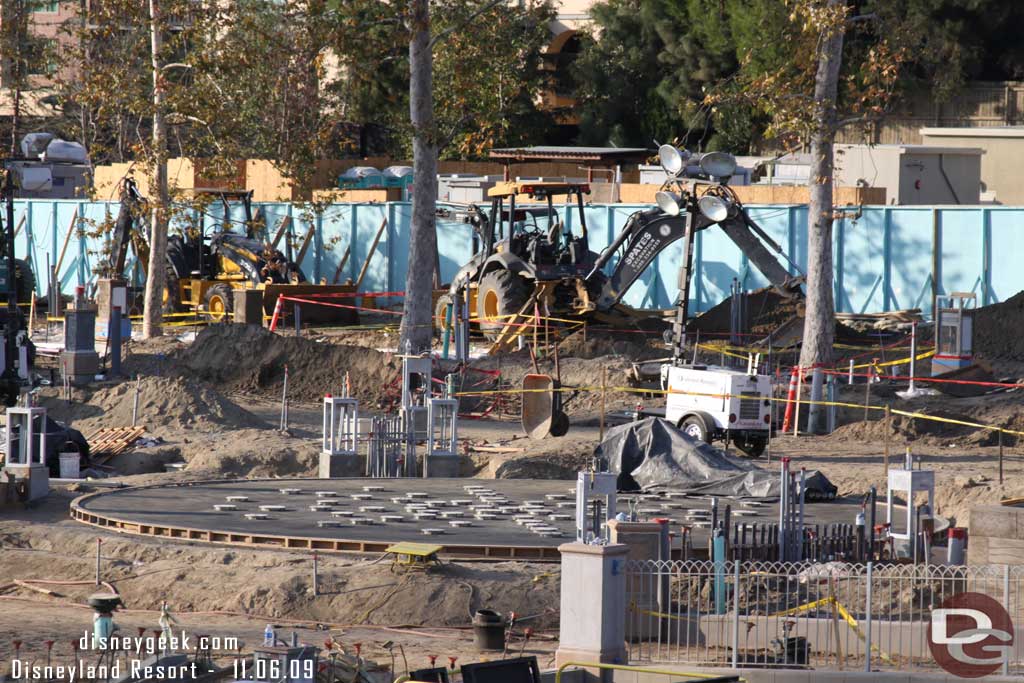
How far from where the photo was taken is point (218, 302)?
42625 millimetres

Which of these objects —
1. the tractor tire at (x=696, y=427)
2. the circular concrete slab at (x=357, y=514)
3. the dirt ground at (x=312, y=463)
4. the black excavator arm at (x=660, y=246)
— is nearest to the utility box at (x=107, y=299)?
the dirt ground at (x=312, y=463)

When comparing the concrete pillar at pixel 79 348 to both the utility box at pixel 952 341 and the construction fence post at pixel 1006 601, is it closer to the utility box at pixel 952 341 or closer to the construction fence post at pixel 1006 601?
the utility box at pixel 952 341

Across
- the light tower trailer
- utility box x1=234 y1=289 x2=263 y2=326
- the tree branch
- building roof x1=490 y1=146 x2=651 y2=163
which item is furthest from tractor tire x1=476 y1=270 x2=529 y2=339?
building roof x1=490 y1=146 x2=651 y2=163

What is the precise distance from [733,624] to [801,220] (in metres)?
26.3

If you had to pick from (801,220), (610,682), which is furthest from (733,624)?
(801,220)

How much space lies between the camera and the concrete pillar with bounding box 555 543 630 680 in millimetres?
14492

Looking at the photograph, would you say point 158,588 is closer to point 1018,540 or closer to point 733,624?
point 733,624

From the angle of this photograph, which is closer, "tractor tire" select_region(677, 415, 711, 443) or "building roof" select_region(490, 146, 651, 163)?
"tractor tire" select_region(677, 415, 711, 443)

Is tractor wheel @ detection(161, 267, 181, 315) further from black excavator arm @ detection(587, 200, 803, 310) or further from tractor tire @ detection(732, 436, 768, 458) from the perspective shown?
tractor tire @ detection(732, 436, 768, 458)

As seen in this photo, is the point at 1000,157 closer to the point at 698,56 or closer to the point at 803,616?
the point at 698,56

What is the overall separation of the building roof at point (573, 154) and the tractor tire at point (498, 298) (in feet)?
69.8

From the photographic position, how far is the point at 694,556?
59.6 ft

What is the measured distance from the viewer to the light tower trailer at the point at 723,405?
82.3 ft

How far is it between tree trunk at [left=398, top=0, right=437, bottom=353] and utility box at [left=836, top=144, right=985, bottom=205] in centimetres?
1604
